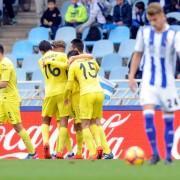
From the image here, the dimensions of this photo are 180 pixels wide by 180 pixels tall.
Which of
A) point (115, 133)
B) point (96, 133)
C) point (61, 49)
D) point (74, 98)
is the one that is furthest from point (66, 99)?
point (115, 133)

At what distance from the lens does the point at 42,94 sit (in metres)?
21.8

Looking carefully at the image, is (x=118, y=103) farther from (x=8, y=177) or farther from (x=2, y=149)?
(x=8, y=177)

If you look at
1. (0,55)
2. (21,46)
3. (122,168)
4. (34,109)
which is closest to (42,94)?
(34,109)

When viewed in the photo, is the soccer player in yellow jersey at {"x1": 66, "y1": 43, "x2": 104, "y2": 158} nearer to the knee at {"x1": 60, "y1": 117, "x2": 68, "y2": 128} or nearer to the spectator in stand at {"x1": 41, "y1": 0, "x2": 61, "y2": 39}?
the knee at {"x1": 60, "y1": 117, "x2": 68, "y2": 128}

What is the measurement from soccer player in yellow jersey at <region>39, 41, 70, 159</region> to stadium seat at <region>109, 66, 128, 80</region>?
410cm

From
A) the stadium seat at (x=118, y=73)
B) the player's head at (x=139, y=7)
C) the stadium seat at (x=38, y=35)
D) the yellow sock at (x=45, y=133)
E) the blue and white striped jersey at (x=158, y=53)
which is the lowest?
the yellow sock at (x=45, y=133)

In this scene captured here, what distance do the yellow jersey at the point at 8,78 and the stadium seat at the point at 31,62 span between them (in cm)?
507

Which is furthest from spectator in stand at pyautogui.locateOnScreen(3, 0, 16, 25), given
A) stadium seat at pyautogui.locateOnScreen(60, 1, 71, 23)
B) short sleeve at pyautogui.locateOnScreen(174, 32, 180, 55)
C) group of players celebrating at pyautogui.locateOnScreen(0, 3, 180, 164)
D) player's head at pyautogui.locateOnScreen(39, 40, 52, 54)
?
short sleeve at pyautogui.locateOnScreen(174, 32, 180, 55)

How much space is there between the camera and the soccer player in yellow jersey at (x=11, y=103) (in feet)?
64.1

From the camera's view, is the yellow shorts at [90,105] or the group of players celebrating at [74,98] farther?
the yellow shorts at [90,105]

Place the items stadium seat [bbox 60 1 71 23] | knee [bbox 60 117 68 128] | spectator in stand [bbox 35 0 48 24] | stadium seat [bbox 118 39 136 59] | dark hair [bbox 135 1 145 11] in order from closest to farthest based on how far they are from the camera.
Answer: knee [bbox 60 117 68 128] < stadium seat [bbox 118 39 136 59] < dark hair [bbox 135 1 145 11] < spectator in stand [bbox 35 0 48 24] < stadium seat [bbox 60 1 71 23]

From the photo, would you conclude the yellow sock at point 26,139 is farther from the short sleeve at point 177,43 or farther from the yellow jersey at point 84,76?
the short sleeve at point 177,43

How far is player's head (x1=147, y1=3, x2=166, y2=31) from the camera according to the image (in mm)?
14203

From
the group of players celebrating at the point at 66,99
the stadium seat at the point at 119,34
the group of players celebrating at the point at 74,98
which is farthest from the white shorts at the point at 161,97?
the stadium seat at the point at 119,34
